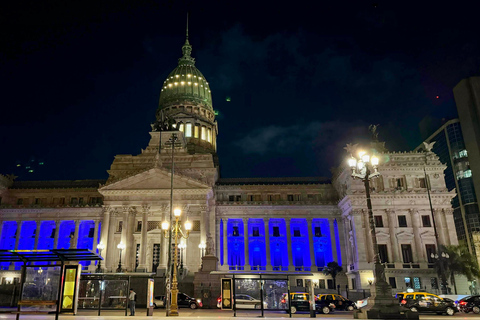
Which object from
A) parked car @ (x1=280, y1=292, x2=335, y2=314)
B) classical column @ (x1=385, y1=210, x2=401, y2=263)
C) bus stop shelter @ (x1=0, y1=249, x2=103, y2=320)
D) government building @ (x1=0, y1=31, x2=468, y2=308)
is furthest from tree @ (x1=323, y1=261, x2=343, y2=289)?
bus stop shelter @ (x1=0, y1=249, x2=103, y2=320)

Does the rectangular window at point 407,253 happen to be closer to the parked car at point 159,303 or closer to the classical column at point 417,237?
the classical column at point 417,237

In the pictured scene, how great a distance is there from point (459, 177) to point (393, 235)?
65720 millimetres

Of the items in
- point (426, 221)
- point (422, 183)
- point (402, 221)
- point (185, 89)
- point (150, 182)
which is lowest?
point (426, 221)

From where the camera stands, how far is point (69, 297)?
22.1m

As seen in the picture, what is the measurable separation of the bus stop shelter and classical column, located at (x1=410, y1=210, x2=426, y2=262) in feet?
161

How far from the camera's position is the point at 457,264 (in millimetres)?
50375

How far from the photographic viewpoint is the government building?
188 feet

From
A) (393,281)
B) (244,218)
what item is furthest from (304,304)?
(244,218)

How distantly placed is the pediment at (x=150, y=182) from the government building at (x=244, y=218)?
0.49 feet

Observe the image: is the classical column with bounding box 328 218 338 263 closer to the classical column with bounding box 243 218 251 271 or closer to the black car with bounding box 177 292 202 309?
the classical column with bounding box 243 218 251 271

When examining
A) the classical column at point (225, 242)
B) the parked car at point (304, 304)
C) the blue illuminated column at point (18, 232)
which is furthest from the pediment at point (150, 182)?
the parked car at point (304, 304)

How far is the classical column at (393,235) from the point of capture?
57125 millimetres

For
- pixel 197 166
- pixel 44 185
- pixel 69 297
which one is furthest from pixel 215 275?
pixel 44 185

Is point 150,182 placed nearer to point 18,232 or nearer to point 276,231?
point 276,231
